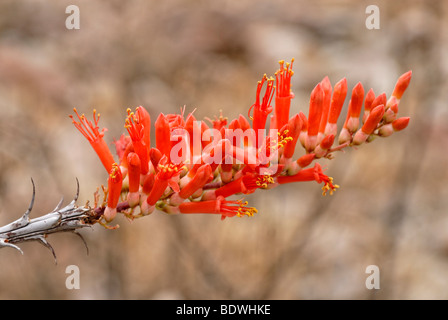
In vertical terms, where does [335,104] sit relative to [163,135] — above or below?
above

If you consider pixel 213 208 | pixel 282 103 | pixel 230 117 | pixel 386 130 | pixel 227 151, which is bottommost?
pixel 213 208

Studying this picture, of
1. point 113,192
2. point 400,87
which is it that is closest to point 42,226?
point 113,192

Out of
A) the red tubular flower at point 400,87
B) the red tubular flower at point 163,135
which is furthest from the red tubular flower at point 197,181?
→ the red tubular flower at point 400,87

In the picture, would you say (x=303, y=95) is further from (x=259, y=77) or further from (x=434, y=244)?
(x=434, y=244)

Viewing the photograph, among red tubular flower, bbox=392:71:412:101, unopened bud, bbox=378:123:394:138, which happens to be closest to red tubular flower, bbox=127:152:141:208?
unopened bud, bbox=378:123:394:138

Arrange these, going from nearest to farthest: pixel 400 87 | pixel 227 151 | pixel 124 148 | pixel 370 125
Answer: pixel 227 151 → pixel 370 125 → pixel 400 87 → pixel 124 148

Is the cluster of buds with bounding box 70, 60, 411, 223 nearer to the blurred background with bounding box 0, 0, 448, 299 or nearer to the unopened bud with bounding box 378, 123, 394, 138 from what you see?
the unopened bud with bounding box 378, 123, 394, 138

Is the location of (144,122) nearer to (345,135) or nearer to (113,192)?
(113,192)
